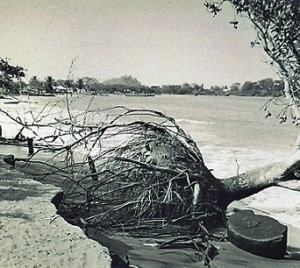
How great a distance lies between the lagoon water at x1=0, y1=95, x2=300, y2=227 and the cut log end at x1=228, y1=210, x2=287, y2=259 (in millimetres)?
1897

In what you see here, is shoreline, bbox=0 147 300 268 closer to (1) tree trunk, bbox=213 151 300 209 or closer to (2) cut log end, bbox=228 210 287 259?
(2) cut log end, bbox=228 210 287 259

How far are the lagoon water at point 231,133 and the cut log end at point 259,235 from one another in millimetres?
1897

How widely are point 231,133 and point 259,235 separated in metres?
18.5

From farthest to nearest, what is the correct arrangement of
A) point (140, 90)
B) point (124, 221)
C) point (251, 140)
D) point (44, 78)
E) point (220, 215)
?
1. point (251, 140)
2. point (140, 90)
3. point (44, 78)
4. point (220, 215)
5. point (124, 221)

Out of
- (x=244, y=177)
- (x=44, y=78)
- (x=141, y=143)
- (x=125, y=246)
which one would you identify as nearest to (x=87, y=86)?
(x=44, y=78)

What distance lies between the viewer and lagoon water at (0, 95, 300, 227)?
10.5 m

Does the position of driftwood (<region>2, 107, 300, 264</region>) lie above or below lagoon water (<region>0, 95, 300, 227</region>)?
above

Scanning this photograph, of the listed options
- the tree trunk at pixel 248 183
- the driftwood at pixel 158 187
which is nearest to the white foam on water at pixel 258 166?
the tree trunk at pixel 248 183

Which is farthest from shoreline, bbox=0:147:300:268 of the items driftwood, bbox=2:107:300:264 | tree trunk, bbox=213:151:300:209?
tree trunk, bbox=213:151:300:209

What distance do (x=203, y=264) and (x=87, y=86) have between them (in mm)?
8305

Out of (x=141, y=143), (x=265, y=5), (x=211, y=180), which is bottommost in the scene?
(x=211, y=180)

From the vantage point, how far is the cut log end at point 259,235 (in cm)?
618

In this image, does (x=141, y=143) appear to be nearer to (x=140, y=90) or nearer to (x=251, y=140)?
(x=140, y=90)

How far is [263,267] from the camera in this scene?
19.2 feet
